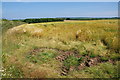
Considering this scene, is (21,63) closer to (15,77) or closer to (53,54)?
(15,77)

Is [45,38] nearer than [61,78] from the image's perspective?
No

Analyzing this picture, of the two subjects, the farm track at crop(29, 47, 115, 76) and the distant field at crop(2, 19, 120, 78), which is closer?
the distant field at crop(2, 19, 120, 78)

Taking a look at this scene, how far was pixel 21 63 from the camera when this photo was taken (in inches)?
258

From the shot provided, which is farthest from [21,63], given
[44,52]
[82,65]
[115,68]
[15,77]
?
[115,68]

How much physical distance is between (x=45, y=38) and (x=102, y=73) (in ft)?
Answer: 19.0

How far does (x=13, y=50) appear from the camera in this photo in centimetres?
824

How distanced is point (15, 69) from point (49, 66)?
1248 millimetres

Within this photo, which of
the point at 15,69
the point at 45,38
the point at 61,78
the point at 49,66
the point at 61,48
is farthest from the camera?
the point at 45,38

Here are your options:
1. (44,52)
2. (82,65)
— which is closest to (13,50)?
(44,52)

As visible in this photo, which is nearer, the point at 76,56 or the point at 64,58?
the point at 64,58

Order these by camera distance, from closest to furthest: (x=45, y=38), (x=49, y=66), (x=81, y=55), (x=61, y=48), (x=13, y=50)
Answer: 1. (x=49, y=66)
2. (x=81, y=55)
3. (x=13, y=50)
4. (x=61, y=48)
5. (x=45, y=38)

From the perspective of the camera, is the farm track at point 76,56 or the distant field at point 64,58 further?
the farm track at point 76,56

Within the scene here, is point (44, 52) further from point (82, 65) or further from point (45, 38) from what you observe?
point (45, 38)

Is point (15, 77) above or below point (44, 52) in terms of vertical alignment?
below
